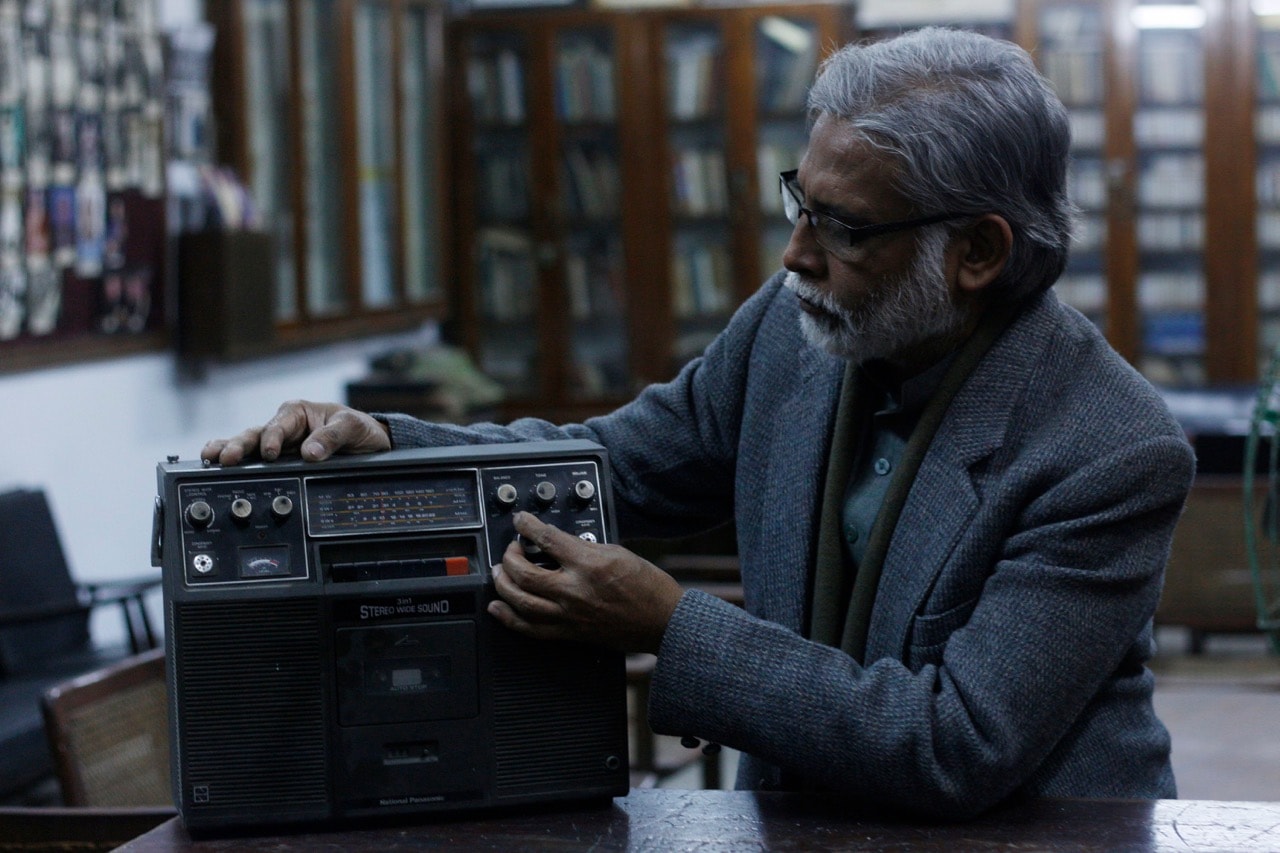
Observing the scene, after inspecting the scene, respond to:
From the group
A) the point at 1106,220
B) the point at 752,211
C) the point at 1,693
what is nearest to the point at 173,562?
the point at 1,693

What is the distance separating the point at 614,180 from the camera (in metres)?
7.79

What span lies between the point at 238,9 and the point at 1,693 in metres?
2.53

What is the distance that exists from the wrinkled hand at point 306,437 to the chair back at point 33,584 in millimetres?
2482

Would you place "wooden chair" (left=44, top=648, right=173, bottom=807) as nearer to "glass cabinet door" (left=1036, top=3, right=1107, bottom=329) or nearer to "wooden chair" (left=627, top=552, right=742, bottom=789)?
"wooden chair" (left=627, top=552, right=742, bottom=789)

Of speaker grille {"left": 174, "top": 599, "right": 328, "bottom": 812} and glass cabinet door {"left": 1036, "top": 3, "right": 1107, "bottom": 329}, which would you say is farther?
glass cabinet door {"left": 1036, "top": 3, "right": 1107, "bottom": 329}

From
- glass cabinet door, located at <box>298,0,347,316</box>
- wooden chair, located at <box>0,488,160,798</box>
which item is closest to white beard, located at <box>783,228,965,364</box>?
wooden chair, located at <box>0,488,160,798</box>

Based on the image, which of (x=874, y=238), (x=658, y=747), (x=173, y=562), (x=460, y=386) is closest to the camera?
(x=173, y=562)

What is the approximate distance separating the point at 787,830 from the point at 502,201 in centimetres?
668

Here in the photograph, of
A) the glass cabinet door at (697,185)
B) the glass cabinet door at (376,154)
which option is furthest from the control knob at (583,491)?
the glass cabinet door at (697,185)

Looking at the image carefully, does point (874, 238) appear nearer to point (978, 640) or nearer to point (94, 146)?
point (978, 640)

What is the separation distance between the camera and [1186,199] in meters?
7.79

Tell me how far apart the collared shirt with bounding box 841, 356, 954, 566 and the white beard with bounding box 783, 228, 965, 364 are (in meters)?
0.04

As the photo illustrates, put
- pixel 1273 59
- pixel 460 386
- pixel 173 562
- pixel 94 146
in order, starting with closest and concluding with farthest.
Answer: pixel 173 562 < pixel 94 146 < pixel 460 386 < pixel 1273 59

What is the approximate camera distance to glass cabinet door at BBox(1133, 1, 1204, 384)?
7.73 metres
